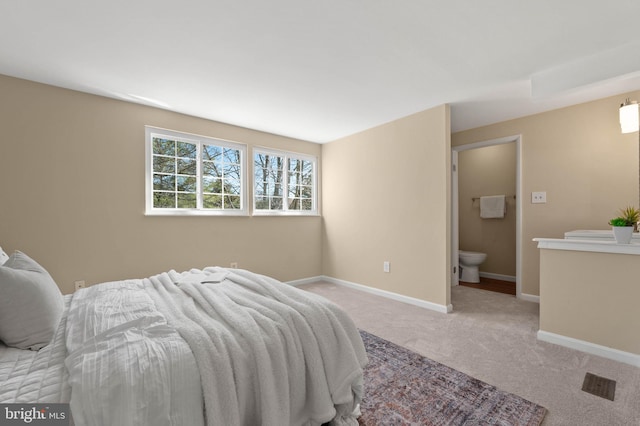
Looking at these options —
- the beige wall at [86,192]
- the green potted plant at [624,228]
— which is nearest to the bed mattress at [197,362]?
the beige wall at [86,192]

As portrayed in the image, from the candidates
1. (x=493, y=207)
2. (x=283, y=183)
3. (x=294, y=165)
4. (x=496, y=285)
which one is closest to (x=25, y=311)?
(x=283, y=183)

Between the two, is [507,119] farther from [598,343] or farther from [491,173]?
[598,343]

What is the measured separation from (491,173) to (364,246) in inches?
116

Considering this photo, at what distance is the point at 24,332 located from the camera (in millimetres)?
1160

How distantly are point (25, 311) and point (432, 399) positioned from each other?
86.3 inches

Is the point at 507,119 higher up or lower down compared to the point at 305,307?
higher up

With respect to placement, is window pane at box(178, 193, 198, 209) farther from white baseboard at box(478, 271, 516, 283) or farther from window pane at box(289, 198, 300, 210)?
Answer: white baseboard at box(478, 271, 516, 283)

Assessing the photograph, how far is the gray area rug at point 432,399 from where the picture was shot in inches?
60.6

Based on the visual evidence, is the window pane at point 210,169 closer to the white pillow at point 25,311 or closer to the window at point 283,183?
the window at point 283,183

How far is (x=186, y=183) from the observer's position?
356 cm

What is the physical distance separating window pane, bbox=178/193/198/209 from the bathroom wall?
4.93 metres

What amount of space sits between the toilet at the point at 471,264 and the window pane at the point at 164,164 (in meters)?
4.76

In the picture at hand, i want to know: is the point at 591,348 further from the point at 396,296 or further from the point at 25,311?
the point at 25,311

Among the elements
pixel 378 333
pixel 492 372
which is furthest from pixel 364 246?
pixel 492 372
